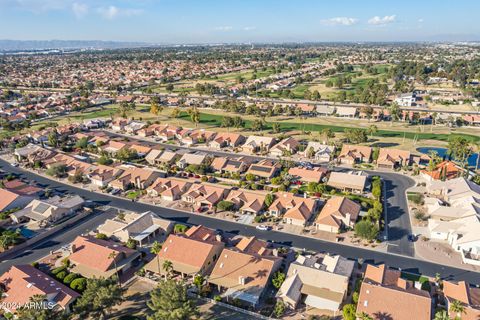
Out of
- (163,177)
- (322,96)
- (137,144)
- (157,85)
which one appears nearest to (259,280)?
(163,177)

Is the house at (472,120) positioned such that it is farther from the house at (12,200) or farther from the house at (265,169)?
the house at (12,200)

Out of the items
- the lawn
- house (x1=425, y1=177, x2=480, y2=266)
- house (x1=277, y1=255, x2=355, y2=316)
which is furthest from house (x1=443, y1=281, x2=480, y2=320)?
the lawn

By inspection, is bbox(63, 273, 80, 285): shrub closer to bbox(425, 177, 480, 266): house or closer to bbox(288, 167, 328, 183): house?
bbox(288, 167, 328, 183): house

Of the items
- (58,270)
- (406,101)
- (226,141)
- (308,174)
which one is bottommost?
(58,270)

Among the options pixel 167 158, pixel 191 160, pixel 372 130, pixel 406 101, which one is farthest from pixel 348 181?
pixel 406 101

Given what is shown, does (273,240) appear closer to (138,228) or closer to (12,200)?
(138,228)

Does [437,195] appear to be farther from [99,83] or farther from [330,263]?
[99,83]
